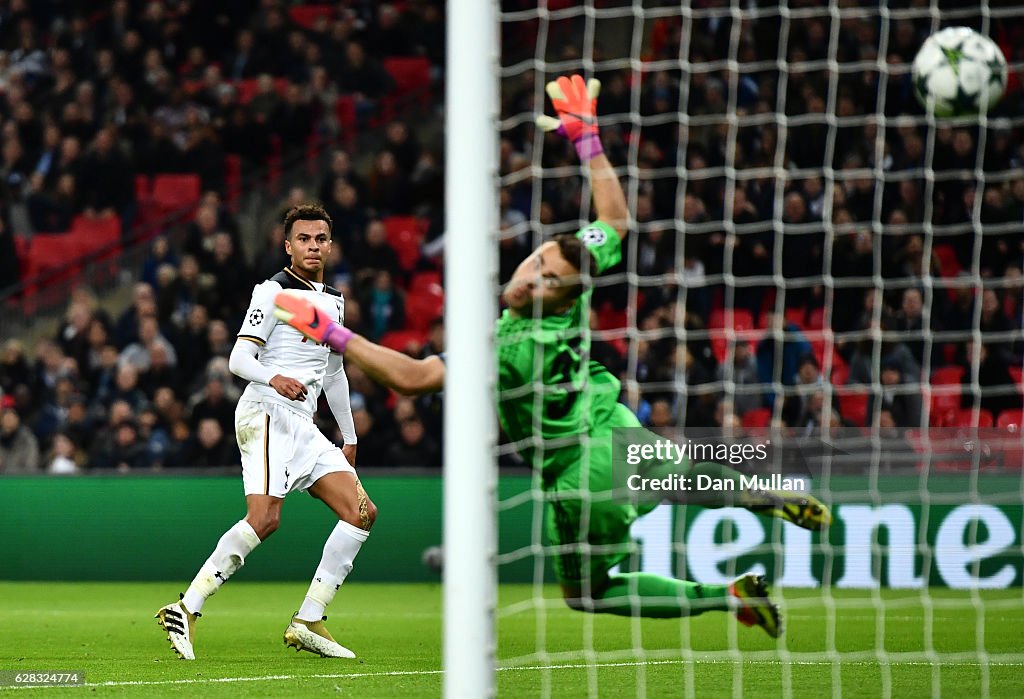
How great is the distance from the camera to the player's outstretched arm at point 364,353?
493 cm

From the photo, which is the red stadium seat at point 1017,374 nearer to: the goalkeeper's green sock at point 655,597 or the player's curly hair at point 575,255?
the goalkeeper's green sock at point 655,597

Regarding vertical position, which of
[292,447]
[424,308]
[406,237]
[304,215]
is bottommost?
[292,447]

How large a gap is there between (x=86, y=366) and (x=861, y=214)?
701 centimetres

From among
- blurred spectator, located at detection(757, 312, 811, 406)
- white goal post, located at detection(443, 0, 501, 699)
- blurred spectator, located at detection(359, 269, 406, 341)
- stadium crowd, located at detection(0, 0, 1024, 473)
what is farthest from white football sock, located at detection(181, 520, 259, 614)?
blurred spectator, located at detection(359, 269, 406, 341)

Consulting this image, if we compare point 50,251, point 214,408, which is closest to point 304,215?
point 214,408

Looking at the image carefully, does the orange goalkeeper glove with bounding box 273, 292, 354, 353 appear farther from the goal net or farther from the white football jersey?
the goal net

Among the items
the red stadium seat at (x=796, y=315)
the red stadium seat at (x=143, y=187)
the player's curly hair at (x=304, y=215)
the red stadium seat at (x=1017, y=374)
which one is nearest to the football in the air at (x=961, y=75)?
the player's curly hair at (x=304, y=215)

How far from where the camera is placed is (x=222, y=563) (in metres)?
7.21

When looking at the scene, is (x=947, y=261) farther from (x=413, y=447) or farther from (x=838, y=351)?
(x=413, y=447)

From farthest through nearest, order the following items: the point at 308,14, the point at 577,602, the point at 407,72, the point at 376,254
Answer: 1. the point at 308,14
2. the point at 407,72
3. the point at 376,254
4. the point at 577,602

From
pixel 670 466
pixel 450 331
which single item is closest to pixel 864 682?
pixel 670 466

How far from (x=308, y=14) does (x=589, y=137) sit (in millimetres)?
11253

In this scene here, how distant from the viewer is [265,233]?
1420cm

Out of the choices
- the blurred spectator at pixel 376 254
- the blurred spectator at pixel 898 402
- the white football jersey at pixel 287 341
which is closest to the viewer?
the white football jersey at pixel 287 341
